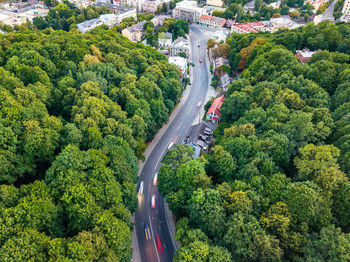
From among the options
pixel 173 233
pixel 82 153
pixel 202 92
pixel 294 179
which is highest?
pixel 82 153

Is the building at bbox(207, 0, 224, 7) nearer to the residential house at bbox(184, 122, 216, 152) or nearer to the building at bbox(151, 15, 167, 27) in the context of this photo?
the building at bbox(151, 15, 167, 27)

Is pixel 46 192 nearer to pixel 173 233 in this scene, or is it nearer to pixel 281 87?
pixel 173 233

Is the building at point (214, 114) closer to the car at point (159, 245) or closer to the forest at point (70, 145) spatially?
the forest at point (70, 145)

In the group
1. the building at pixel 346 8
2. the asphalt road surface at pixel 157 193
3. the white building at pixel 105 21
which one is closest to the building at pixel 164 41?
the asphalt road surface at pixel 157 193

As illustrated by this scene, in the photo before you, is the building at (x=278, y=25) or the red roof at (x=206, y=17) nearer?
the building at (x=278, y=25)

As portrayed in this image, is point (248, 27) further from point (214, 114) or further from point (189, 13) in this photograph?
point (214, 114)

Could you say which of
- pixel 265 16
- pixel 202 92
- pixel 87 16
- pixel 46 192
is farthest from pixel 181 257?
pixel 265 16

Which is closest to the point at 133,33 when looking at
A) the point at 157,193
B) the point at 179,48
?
the point at 179,48
